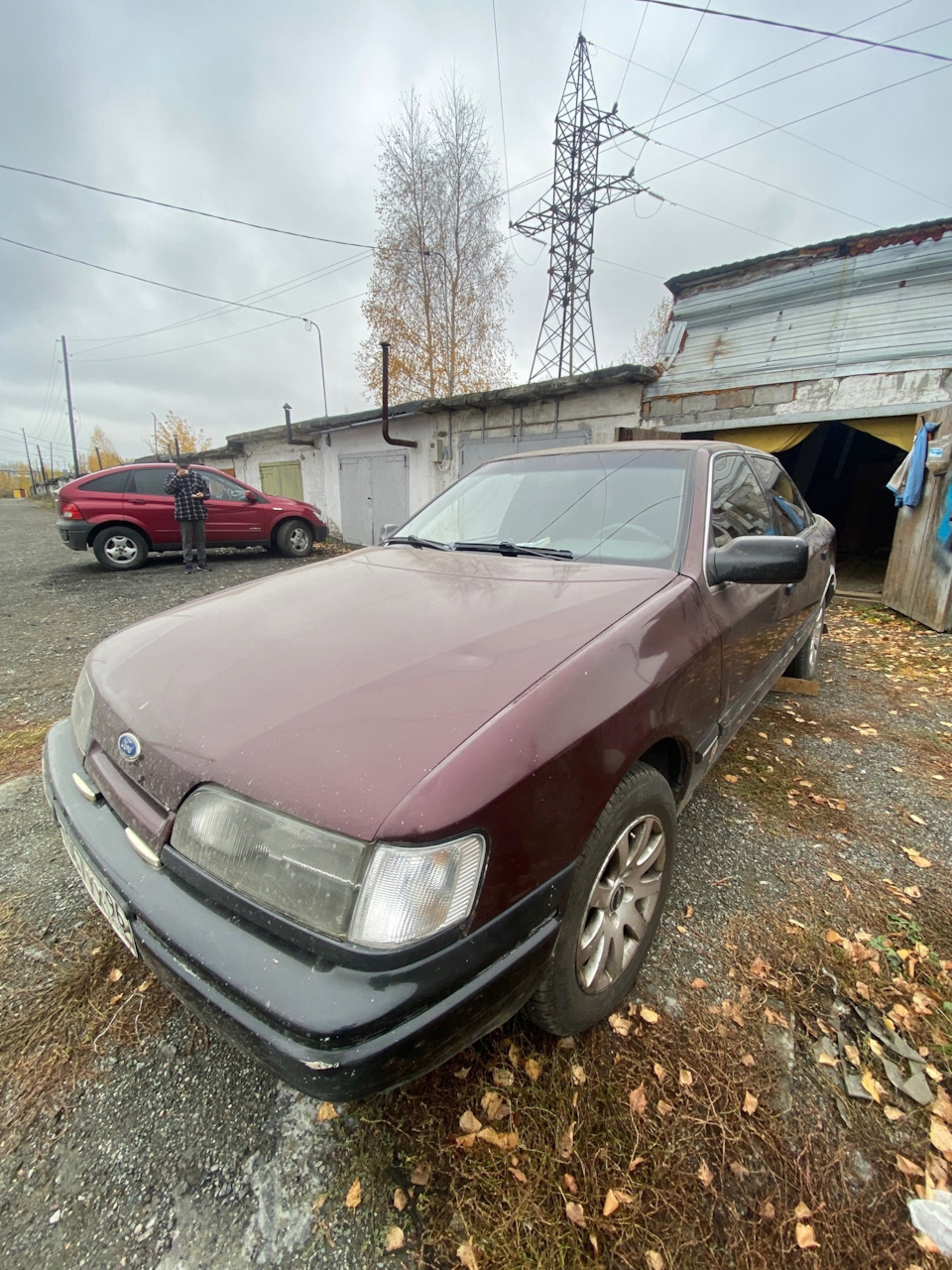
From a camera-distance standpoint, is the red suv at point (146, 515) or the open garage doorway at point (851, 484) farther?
the open garage doorway at point (851, 484)

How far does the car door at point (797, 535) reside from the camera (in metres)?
2.90

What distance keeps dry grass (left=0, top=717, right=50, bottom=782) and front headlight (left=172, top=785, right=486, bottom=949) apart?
238cm

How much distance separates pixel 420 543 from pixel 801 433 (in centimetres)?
653

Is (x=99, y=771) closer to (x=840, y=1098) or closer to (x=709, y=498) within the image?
(x=840, y=1098)


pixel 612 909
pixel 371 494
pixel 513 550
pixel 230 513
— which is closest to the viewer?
pixel 612 909

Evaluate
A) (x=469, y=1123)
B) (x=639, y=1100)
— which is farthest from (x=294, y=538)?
(x=639, y=1100)

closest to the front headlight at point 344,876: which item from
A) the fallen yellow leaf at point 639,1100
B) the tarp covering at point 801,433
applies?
the fallen yellow leaf at point 639,1100

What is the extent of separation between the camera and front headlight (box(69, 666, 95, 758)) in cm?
155

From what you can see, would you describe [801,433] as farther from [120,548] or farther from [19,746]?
[120,548]

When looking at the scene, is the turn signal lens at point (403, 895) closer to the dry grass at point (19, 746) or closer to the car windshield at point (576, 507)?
the car windshield at point (576, 507)

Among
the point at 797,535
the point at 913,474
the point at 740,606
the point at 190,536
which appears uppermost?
the point at 913,474

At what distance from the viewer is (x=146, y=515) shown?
8461 mm

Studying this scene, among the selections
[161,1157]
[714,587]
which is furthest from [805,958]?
[161,1157]

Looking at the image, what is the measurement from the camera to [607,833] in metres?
1.33
